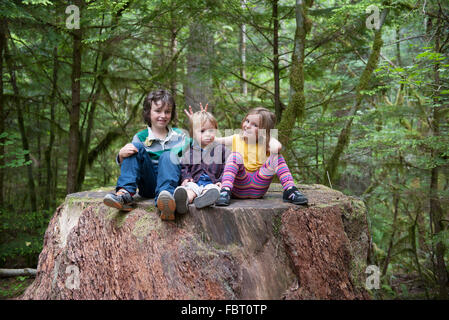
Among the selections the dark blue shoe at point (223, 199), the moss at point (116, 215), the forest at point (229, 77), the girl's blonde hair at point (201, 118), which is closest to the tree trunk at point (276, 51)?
the forest at point (229, 77)

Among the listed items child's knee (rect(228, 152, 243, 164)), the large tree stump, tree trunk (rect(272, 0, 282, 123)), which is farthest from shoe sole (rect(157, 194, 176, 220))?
tree trunk (rect(272, 0, 282, 123))

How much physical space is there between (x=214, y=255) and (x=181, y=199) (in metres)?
0.46

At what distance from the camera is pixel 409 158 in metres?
7.03

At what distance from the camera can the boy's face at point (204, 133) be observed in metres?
3.06

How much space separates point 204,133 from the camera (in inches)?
121

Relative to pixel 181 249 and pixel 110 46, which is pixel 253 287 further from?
pixel 110 46

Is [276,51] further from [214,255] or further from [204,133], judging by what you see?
[214,255]

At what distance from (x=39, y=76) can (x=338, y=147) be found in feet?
17.9

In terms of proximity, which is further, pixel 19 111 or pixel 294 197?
pixel 19 111

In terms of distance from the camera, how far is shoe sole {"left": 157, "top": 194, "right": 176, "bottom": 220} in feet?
7.37

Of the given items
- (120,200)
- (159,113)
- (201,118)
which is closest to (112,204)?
(120,200)

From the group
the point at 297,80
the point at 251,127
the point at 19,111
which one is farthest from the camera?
the point at 19,111

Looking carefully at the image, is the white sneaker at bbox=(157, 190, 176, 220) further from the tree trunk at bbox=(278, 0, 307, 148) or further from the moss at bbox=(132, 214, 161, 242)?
the tree trunk at bbox=(278, 0, 307, 148)

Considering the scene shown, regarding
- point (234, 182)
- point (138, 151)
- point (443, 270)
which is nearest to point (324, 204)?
point (234, 182)
